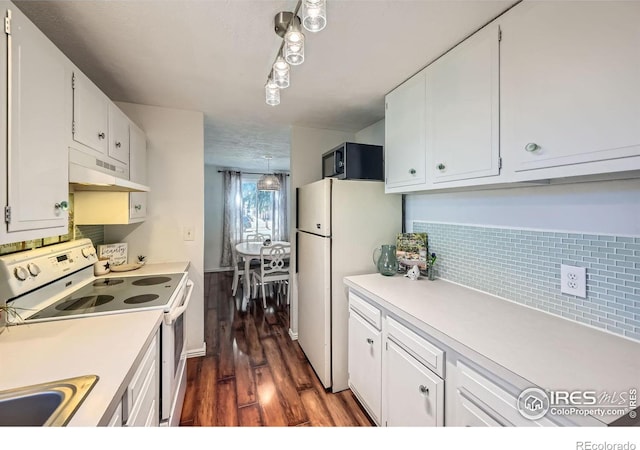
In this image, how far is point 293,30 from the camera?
41.3 inches

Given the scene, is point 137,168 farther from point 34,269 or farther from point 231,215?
point 231,215

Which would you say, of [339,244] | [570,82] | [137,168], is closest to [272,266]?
[339,244]

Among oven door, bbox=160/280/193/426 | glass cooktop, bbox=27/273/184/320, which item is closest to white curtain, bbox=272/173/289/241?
glass cooktop, bbox=27/273/184/320

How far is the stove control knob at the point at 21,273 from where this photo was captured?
110 centimetres

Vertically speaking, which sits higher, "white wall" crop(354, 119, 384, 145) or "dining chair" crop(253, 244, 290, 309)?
"white wall" crop(354, 119, 384, 145)

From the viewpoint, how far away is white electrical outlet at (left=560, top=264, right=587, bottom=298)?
3.62 ft

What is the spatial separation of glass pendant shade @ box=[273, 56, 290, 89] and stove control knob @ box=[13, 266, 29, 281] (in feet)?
4.68

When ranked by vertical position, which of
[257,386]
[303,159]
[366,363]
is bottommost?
[257,386]

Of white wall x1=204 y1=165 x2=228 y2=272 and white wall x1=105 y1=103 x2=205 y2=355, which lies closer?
white wall x1=105 y1=103 x2=205 y2=355

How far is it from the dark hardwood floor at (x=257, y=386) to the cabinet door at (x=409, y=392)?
0.44 meters

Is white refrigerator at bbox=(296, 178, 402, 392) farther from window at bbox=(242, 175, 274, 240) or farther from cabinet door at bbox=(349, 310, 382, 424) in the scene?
window at bbox=(242, 175, 274, 240)

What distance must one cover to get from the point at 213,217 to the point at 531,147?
5.52 m

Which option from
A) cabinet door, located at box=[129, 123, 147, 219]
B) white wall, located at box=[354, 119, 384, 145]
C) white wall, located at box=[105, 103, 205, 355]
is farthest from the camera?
white wall, located at box=[354, 119, 384, 145]

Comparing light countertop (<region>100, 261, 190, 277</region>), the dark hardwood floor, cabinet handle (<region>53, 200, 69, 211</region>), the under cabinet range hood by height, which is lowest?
the dark hardwood floor
